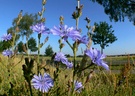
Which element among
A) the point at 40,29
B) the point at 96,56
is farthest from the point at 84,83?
the point at 96,56

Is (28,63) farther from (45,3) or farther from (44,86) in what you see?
(45,3)

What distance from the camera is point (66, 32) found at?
51.3 inches

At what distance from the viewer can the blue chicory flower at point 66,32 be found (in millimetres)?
1244

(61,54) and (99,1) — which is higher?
(99,1)

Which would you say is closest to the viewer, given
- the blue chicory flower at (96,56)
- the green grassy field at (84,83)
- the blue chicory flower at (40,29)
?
the blue chicory flower at (96,56)

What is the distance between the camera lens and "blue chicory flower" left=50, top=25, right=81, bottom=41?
Result: 1.24m

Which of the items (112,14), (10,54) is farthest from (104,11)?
(10,54)

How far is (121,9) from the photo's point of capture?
85.7 ft

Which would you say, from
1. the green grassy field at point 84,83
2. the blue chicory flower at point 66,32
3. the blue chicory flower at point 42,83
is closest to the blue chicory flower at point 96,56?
the blue chicory flower at point 66,32

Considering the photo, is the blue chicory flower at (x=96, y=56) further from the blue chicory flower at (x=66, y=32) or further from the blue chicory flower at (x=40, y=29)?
the blue chicory flower at (x=40, y=29)

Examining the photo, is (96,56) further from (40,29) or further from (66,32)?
(40,29)

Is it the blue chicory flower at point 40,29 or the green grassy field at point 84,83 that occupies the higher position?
the blue chicory flower at point 40,29

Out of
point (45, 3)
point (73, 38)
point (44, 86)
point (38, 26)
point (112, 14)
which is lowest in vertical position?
point (44, 86)

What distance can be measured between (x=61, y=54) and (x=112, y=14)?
25018 mm
